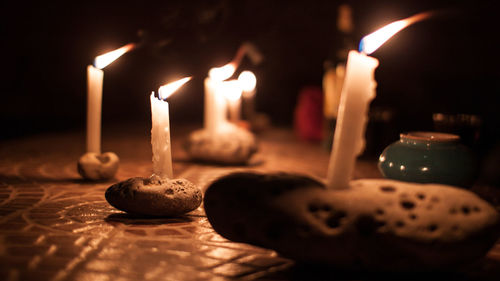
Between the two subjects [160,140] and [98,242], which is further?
[160,140]

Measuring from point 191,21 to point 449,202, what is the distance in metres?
5.47

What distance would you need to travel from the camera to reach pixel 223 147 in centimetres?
536

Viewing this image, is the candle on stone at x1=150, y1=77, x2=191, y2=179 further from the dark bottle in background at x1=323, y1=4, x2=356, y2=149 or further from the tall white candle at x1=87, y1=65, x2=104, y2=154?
the dark bottle in background at x1=323, y1=4, x2=356, y2=149

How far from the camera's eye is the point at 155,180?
3033 mm

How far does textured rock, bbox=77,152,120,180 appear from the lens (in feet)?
13.2

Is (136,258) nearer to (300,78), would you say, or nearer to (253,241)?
(253,241)

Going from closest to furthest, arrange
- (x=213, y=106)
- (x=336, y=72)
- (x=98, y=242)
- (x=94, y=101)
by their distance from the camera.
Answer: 1. (x=98, y=242)
2. (x=94, y=101)
3. (x=213, y=106)
4. (x=336, y=72)

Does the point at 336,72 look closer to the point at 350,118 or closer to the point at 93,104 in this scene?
the point at 93,104

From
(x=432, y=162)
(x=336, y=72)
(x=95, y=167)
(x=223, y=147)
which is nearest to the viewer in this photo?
(x=432, y=162)

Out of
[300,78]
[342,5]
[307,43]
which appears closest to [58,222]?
[342,5]

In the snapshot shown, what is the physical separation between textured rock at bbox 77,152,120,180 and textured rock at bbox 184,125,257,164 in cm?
141

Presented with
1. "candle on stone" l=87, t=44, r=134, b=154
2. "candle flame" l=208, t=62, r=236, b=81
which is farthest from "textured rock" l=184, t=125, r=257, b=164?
"candle on stone" l=87, t=44, r=134, b=154

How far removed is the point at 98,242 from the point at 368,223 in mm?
1338

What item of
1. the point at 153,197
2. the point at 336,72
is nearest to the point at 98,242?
the point at 153,197
